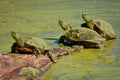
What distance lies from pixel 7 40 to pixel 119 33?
2133mm

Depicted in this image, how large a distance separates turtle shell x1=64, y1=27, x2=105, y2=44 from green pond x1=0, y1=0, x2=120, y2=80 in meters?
0.18

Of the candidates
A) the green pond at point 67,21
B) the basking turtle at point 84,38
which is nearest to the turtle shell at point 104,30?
the green pond at point 67,21

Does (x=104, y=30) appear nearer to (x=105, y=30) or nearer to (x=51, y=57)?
(x=105, y=30)

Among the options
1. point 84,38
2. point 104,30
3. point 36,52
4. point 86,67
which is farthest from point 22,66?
point 104,30

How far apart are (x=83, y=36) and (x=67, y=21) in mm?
1880

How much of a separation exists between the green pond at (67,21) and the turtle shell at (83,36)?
0.18m

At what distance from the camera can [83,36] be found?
20.8 ft

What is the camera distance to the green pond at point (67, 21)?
17.0ft

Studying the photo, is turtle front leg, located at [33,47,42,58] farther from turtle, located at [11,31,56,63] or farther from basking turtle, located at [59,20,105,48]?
basking turtle, located at [59,20,105,48]

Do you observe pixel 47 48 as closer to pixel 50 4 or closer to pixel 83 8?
pixel 83 8

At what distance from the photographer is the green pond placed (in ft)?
17.0

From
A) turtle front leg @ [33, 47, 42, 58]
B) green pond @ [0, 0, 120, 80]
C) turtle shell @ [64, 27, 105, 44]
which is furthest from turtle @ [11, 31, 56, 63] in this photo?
turtle shell @ [64, 27, 105, 44]

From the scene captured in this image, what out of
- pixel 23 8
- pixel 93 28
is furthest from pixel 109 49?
pixel 23 8

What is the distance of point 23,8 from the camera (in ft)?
32.3
